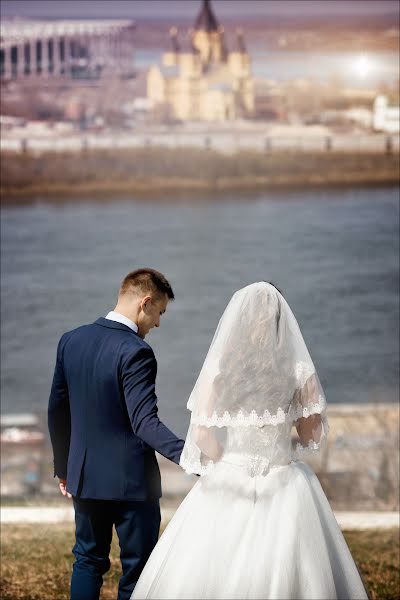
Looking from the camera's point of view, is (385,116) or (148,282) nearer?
(148,282)

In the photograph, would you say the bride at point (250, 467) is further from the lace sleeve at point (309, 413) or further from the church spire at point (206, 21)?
the church spire at point (206, 21)

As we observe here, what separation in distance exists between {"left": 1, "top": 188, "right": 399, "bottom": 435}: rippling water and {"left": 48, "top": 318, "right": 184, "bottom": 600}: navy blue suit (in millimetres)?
3437

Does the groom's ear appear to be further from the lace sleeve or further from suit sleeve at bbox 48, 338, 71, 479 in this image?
the lace sleeve

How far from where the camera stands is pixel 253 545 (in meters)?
2.23

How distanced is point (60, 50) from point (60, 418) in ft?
13.5

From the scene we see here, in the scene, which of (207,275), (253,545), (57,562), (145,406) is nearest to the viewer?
(253,545)

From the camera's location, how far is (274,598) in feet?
7.18

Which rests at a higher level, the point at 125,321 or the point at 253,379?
the point at 125,321

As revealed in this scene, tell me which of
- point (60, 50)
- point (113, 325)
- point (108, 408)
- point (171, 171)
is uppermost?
point (60, 50)

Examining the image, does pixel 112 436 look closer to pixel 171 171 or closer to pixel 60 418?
pixel 60 418

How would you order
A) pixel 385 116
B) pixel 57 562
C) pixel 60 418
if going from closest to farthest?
pixel 60 418
pixel 57 562
pixel 385 116

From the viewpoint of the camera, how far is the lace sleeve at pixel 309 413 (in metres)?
2.29

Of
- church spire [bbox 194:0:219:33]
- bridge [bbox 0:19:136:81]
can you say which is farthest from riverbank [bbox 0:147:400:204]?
church spire [bbox 194:0:219:33]

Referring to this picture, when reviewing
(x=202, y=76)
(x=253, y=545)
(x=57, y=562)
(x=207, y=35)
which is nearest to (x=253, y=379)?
(x=253, y=545)
